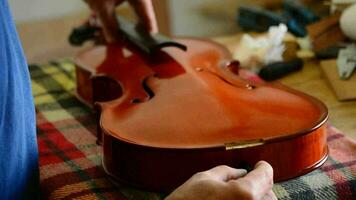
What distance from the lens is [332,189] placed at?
760mm

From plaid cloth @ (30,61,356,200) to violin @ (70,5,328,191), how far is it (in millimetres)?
22

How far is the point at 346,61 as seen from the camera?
111 centimetres

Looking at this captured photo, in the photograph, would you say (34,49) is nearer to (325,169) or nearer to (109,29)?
(109,29)

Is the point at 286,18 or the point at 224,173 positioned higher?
the point at 224,173

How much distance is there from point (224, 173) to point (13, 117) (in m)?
0.27

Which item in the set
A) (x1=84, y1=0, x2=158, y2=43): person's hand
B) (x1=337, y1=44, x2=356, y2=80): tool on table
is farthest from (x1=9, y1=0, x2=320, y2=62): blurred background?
(x1=337, y1=44, x2=356, y2=80): tool on table

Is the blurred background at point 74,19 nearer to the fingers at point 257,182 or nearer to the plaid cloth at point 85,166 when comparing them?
the plaid cloth at point 85,166

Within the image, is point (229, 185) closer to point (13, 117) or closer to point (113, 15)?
point (13, 117)

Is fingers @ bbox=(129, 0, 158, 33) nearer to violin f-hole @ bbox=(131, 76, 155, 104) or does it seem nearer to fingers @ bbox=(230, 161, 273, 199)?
violin f-hole @ bbox=(131, 76, 155, 104)

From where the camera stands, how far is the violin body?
696 mm

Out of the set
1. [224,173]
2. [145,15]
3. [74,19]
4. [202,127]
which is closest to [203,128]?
[202,127]

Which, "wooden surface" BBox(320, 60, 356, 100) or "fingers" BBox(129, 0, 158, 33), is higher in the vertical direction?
"fingers" BBox(129, 0, 158, 33)

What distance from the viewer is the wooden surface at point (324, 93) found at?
0.96 meters

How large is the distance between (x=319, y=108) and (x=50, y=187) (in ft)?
1.24
